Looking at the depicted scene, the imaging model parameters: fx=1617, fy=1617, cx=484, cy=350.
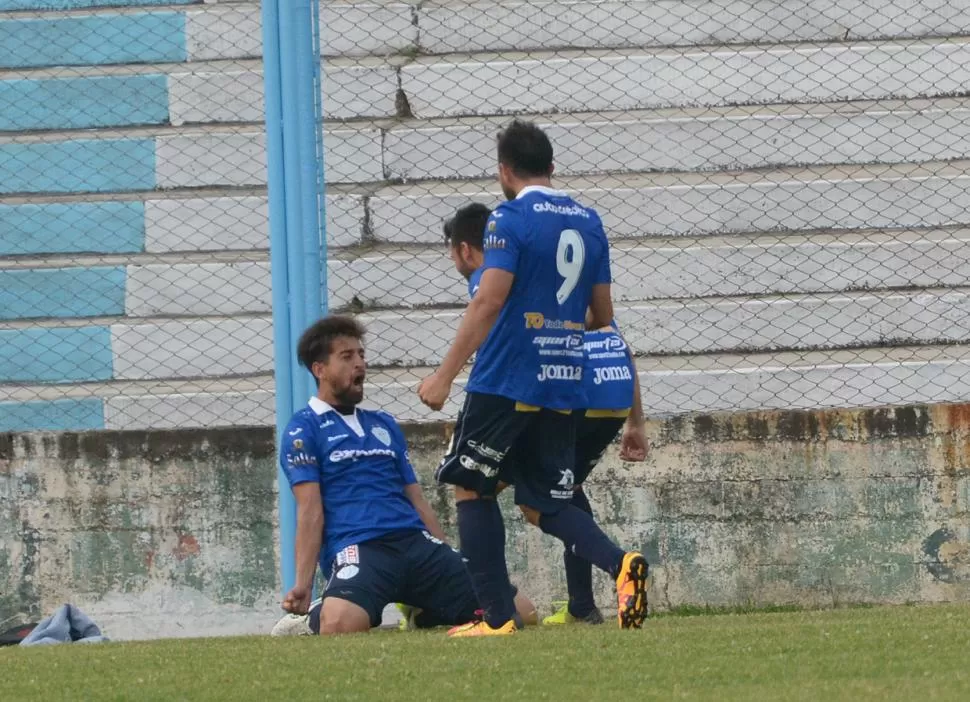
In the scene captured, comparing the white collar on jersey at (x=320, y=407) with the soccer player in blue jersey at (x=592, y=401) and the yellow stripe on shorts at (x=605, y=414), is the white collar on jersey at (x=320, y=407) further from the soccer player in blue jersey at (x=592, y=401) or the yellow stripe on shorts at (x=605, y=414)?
the yellow stripe on shorts at (x=605, y=414)

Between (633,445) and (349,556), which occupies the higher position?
(633,445)

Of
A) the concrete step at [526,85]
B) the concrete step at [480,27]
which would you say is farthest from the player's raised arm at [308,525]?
the concrete step at [480,27]

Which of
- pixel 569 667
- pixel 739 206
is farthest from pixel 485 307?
pixel 739 206

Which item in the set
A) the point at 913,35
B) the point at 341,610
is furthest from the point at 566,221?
the point at 913,35

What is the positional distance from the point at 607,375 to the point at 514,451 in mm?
583

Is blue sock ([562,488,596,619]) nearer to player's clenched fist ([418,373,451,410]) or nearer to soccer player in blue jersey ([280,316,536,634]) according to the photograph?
soccer player in blue jersey ([280,316,536,634])

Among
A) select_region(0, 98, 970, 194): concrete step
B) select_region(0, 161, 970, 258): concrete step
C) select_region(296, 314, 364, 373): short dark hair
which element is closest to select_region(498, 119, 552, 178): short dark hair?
select_region(296, 314, 364, 373): short dark hair

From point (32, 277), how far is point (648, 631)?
4475mm

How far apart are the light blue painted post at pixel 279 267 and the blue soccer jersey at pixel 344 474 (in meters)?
0.51

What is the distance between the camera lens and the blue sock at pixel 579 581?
17.8ft

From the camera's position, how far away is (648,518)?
6.65 m

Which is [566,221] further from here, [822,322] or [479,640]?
[822,322]

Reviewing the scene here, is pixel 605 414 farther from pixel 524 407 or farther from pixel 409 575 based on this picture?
pixel 409 575

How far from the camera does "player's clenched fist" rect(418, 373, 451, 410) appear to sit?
4.50 metres
